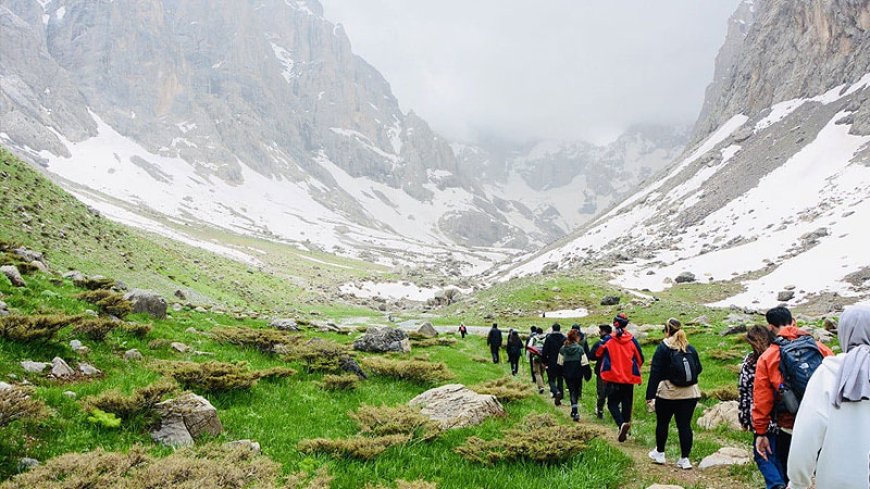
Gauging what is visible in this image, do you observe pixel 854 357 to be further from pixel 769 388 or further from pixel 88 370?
pixel 88 370

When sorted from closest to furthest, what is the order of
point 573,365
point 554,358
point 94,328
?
point 94,328 → point 573,365 → point 554,358

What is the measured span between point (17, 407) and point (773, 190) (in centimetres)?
10842

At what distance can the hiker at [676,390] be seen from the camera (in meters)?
10.1

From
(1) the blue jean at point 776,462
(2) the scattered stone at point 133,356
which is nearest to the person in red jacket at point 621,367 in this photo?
(1) the blue jean at point 776,462

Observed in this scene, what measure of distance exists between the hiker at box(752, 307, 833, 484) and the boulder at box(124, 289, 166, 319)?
19.0m

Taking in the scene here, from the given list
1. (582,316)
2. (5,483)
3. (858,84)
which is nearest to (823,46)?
(858,84)

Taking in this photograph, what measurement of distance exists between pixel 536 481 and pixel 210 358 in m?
11.2

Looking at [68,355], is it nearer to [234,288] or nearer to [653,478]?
[653,478]

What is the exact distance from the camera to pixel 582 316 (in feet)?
174

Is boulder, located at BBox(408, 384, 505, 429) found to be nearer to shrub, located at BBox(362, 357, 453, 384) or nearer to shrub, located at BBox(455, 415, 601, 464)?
shrub, located at BBox(455, 415, 601, 464)

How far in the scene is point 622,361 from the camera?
12.8 meters

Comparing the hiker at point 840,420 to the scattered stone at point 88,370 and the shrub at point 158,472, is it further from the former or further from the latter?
the scattered stone at point 88,370

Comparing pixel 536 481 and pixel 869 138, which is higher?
pixel 869 138

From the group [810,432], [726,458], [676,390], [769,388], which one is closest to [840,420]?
[810,432]
